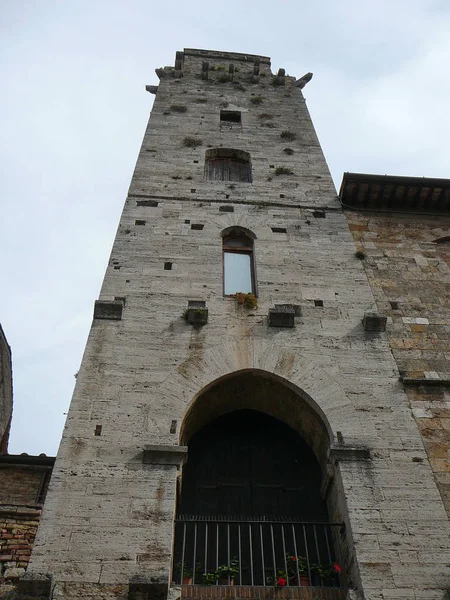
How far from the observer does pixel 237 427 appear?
27.1 ft

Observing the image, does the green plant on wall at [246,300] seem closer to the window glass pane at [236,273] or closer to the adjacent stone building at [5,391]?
the window glass pane at [236,273]

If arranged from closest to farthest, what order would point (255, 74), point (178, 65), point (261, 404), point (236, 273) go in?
point (261, 404) < point (236, 273) < point (255, 74) < point (178, 65)

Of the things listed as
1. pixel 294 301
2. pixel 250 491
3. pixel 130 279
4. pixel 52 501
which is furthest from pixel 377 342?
pixel 52 501

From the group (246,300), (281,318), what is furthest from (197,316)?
(281,318)

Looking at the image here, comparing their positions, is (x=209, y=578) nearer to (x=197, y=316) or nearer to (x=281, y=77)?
(x=197, y=316)

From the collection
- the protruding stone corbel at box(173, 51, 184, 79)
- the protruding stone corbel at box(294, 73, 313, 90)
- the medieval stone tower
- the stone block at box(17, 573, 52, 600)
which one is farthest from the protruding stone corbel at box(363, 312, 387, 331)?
the protruding stone corbel at box(173, 51, 184, 79)

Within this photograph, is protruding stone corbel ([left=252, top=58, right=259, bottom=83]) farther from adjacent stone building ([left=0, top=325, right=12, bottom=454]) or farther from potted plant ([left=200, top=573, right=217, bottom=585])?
potted plant ([left=200, top=573, right=217, bottom=585])

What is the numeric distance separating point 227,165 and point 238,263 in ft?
13.9

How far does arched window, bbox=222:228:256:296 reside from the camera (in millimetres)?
9469

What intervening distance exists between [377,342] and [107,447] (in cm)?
420

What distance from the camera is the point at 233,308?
8.65 m

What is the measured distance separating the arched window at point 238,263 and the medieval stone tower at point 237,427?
37 mm

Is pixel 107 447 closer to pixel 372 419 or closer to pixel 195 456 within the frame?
pixel 195 456

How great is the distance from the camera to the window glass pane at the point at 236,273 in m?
9.44
